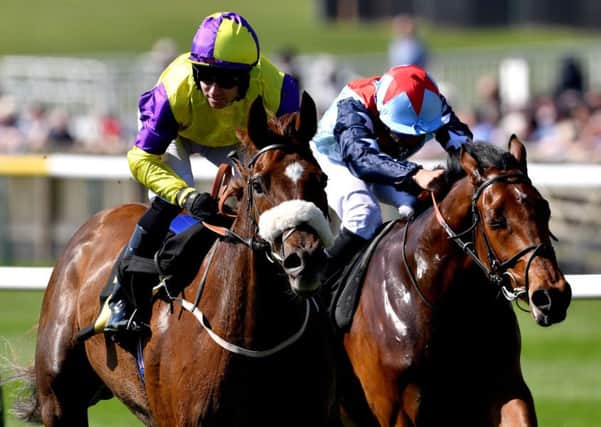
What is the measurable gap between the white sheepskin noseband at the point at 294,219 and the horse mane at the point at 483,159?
937 millimetres

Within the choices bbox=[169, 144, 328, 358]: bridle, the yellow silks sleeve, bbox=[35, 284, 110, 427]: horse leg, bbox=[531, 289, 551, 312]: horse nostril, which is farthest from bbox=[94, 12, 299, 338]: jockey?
bbox=[531, 289, 551, 312]: horse nostril

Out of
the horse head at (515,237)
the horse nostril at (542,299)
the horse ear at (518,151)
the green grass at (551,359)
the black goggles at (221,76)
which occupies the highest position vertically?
the black goggles at (221,76)

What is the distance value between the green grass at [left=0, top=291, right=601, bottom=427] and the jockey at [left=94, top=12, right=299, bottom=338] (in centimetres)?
136

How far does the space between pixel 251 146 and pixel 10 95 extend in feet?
51.0

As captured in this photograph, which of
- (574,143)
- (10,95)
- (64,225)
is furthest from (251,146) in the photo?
(10,95)

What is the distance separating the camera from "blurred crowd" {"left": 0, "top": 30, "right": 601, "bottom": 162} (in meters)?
13.7

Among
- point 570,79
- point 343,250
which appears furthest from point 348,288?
point 570,79

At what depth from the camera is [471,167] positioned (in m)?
5.48

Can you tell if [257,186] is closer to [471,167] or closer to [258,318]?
[258,318]

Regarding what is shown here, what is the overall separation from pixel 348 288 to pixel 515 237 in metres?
1.05

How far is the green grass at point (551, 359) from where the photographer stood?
26.0 feet

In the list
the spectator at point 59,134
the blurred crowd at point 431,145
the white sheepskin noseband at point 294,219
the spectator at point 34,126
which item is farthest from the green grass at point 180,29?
the white sheepskin noseband at point 294,219

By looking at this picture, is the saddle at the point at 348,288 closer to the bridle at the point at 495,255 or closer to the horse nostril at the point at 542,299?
the bridle at the point at 495,255

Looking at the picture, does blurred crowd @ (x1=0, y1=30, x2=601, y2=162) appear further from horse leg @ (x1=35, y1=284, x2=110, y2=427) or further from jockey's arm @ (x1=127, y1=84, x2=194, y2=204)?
jockey's arm @ (x1=127, y1=84, x2=194, y2=204)
